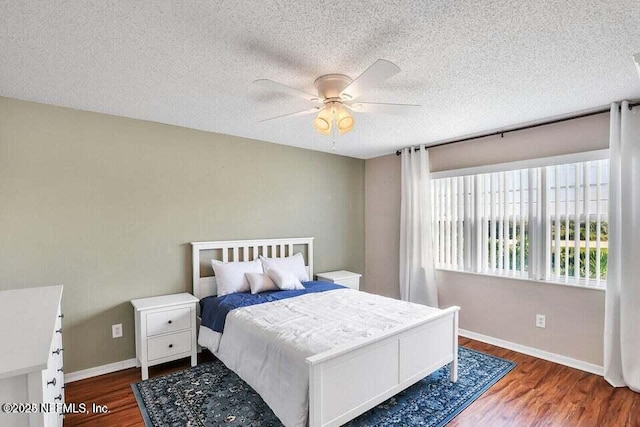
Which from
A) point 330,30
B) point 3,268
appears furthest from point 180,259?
point 330,30

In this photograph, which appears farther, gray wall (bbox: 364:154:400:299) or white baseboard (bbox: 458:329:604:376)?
gray wall (bbox: 364:154:400:299)

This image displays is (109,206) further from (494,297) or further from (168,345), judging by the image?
(494,297)

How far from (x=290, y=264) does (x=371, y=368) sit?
1.95m

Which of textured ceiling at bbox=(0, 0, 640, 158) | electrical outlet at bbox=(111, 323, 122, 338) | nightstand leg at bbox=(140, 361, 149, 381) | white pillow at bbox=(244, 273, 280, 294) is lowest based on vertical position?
nightstand leg at bbox=(140, 361, 149, 381)

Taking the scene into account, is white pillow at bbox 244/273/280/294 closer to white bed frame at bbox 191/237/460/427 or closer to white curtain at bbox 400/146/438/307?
white bed frame at bbox 191/237/460/427

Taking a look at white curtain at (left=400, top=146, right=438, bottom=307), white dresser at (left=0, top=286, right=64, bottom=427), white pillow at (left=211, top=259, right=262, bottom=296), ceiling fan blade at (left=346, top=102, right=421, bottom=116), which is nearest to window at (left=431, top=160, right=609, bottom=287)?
white curtain at (left=400, top=146, right=438, bottom=307)

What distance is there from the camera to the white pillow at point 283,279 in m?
3.51

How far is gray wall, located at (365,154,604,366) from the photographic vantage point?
3066mm

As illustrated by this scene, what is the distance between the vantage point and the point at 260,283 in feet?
11.2

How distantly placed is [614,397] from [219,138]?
172 inches

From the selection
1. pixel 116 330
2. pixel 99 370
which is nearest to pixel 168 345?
pixel 116 330

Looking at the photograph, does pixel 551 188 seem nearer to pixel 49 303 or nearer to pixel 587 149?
pixel 587 149

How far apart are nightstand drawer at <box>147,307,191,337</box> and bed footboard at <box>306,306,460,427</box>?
1727 millimetres

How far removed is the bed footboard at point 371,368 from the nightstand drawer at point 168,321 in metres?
1.73
